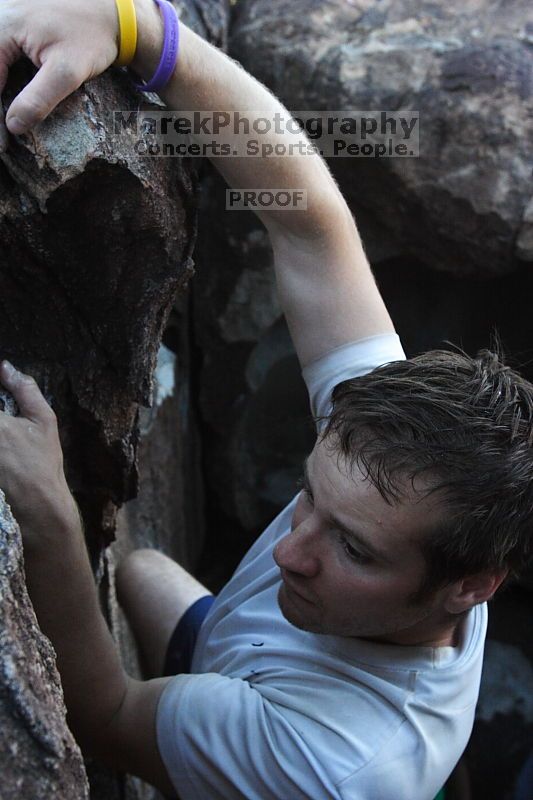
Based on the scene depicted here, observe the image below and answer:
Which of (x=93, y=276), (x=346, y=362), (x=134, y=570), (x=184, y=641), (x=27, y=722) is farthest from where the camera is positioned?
(x=134, y=570)

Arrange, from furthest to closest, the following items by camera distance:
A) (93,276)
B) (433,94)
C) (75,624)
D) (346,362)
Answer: (433,94), (346,362), (93,276), (75,624)

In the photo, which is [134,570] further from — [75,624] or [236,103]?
[236,103]

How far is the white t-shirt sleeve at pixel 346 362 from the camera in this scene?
1.32 m

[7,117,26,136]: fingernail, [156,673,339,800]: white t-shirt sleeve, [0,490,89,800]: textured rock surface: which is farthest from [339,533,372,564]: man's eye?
[7,117,26,136]: fingernail

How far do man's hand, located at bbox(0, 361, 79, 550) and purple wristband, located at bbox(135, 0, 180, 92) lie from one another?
474mm

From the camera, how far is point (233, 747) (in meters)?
1.13

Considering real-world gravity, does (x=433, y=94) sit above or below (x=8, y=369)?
above

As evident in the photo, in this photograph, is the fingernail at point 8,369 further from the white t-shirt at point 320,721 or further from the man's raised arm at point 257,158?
the white t-shirt at point 320,721

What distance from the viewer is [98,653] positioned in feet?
3.72

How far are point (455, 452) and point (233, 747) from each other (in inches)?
19.7

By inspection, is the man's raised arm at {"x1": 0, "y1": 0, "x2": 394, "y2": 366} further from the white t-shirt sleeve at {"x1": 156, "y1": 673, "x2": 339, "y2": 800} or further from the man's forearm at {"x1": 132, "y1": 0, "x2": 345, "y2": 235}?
the white t-shirt sleeve at {"x1": 156, "y1": 673, "x2": 339, "y2": 800}

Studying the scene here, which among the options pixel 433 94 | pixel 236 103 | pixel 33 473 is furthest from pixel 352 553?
pixel 433 94

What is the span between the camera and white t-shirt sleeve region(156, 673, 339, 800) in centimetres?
111

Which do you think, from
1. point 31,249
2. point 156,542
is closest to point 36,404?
point 31,249
